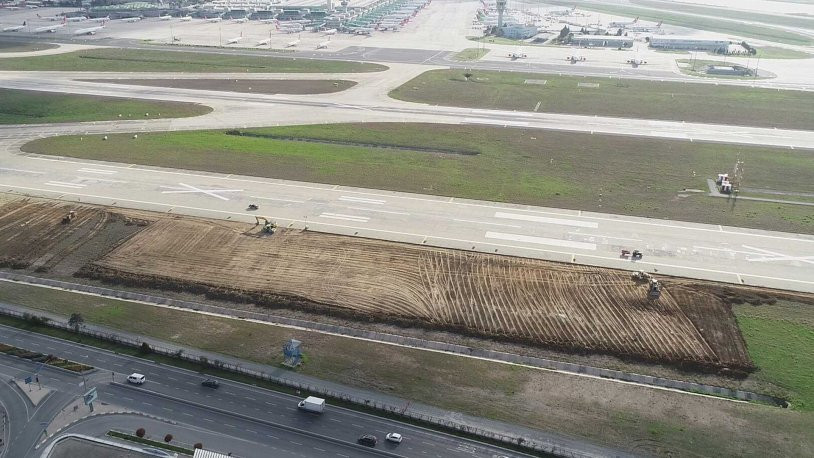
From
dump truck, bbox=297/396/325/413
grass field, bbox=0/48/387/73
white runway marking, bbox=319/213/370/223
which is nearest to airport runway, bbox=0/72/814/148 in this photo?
grass field, bbox=0/48/387/73

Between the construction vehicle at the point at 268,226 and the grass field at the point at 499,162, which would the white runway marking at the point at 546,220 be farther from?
the construction vehicle at the point at 268,226

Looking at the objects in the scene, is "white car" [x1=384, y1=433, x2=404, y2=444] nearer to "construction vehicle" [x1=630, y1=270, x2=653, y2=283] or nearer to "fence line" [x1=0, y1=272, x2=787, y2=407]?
"fence line" [x1=0, y1=272, x2=787, y2=407]

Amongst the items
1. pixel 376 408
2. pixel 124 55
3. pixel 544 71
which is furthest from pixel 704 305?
pixel 124 55

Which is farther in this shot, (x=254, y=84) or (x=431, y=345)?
(x=254, y=84)

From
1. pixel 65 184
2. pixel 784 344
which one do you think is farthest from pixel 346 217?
pixel 784 344

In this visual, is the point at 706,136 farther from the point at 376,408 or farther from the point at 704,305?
the point at 376,408

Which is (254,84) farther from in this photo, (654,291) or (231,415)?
(231,415)

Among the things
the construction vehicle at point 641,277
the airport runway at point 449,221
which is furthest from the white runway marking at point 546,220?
the construction vehicle at point 641,277
